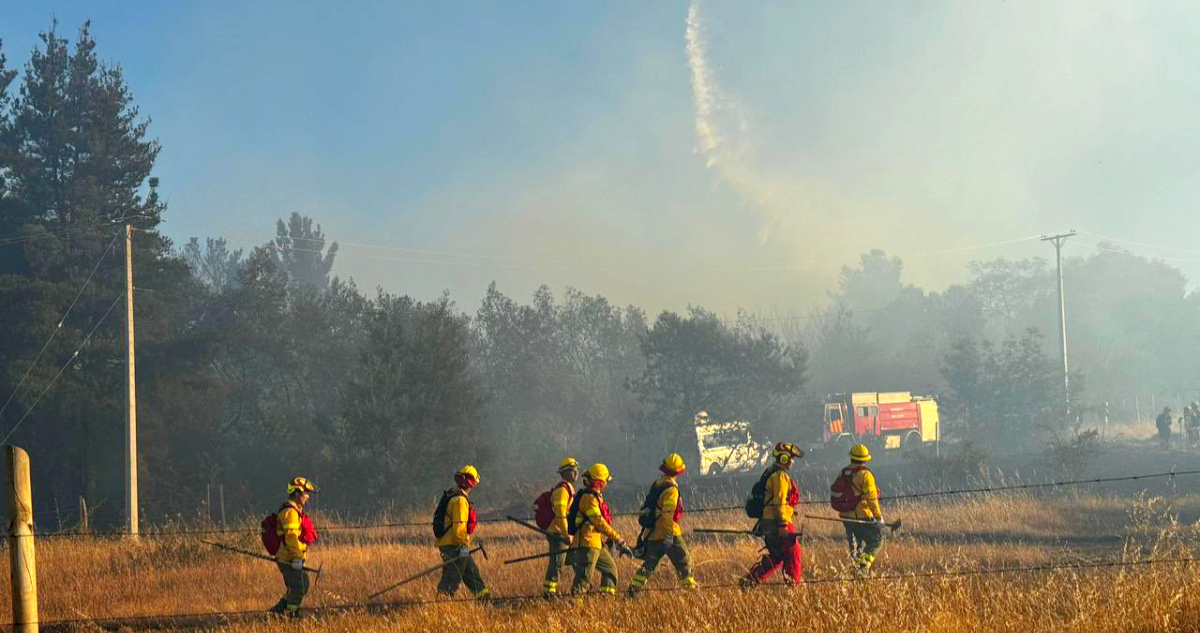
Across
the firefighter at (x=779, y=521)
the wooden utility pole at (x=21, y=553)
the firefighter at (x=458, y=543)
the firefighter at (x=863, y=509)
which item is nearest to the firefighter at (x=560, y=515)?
the firefighter at (x=458, y=543)

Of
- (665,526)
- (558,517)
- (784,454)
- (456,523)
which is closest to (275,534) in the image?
(456,523)

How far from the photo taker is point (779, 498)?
11391 millimetres

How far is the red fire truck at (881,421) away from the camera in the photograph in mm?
40188

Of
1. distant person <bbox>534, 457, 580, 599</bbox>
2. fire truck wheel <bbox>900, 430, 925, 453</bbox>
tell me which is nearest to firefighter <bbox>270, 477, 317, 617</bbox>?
distant person <bbox>534, 457, 580, 599</bbox>

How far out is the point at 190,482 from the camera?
36.8 m

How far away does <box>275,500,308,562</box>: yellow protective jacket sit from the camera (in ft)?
37.2

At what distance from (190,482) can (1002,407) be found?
A: 102ft

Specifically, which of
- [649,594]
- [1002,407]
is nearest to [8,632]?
[649,594]

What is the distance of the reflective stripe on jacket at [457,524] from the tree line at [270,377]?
23.1 metres

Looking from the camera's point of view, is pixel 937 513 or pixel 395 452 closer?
pixel 937 513

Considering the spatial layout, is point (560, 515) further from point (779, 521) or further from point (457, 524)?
point (779, 521)

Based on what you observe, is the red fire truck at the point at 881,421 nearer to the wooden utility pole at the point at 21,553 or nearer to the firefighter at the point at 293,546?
the firefighter at the point at 293,546

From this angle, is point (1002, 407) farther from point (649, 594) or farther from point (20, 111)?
point (20, 111)

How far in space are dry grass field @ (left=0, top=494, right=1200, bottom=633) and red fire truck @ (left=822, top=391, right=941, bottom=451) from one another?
54.3 feet
